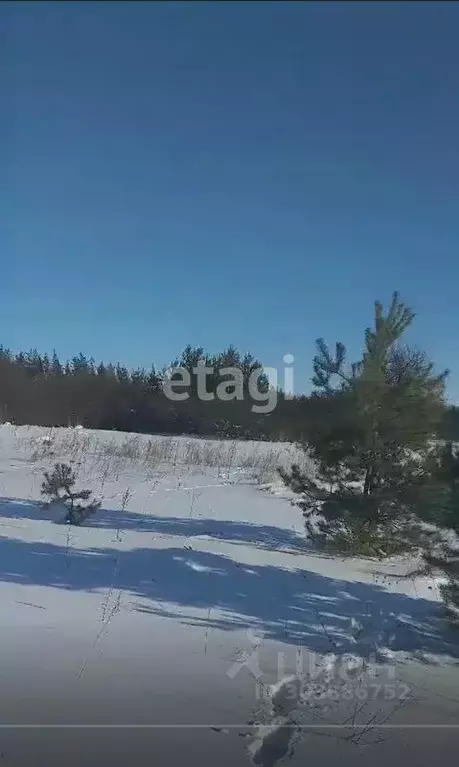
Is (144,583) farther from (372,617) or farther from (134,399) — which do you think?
(134,399)

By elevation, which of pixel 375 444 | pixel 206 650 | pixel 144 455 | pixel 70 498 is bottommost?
pixel 206 650

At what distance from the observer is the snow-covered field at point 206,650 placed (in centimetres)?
331

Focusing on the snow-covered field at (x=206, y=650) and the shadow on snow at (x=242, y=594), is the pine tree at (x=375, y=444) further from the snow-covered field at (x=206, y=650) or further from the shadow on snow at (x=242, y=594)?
the shadow on snow at (x=242, y=594)

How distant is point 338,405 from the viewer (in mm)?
8859

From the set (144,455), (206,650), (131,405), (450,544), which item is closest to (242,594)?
(206,650)

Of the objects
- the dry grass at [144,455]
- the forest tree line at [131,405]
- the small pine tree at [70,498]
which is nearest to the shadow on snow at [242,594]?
the small pine tree at [70,498]

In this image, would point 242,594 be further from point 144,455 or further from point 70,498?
point 144,455

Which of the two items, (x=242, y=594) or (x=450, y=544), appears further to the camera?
(x=242, y=594)

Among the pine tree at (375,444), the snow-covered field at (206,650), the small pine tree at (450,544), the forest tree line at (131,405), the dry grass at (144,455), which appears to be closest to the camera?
the snow-covered field at (206,650)

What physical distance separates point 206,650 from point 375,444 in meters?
4.79

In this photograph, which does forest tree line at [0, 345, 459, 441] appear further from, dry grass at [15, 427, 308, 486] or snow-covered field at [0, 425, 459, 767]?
snow-covered field at [0, 425, 459, 767]

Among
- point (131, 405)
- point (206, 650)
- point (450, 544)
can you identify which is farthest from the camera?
point (131, 405)

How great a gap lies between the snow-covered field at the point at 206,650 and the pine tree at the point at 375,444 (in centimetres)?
51

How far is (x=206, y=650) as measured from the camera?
4.47 metres
